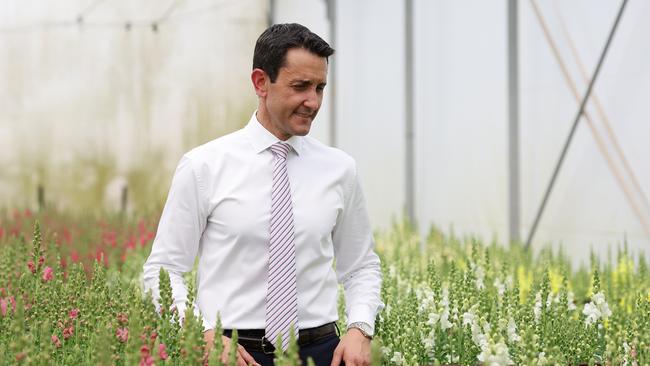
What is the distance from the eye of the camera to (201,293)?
2119 mm

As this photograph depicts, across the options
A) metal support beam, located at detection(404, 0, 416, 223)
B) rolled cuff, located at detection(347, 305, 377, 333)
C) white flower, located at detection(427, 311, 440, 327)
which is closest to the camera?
rolled cuff, located at detection(347, 305, 377, 333)

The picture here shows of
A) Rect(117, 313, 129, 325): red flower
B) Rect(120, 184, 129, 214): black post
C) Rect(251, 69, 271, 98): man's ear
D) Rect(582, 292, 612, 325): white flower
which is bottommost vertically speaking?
Rect(120, 184, 129, 214): black post

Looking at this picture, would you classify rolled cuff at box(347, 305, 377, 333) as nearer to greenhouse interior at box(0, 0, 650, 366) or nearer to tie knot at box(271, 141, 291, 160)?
greenhouse interior at box(0, 0, 650, 366)

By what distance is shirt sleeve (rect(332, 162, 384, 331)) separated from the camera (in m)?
2.27

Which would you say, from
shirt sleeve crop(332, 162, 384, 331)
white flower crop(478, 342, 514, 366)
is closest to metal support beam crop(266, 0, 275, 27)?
shirt sleeve crop(332, 162, 384, 331)

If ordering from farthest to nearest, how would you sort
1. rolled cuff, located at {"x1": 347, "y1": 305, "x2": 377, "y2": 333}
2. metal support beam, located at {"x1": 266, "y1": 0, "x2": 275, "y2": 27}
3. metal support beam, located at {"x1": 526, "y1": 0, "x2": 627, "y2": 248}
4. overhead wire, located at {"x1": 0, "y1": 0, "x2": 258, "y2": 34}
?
1. metal support beam, located at {"x1": 266, "y1": 0, "x2": 275, "y2": 27}
2. overhead wire, located at {"x1": 0, "y1": 0, "x2": 258, "y2": 34}
3. metal support beam, located at {"x1": 526, "y1": 0, "x2": 627, "y2": 248}
4. rolled cuff, located at {"x1": 347, "y1": 305, "x2": 377, "y2": 333}

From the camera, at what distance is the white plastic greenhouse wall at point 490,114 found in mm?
5152

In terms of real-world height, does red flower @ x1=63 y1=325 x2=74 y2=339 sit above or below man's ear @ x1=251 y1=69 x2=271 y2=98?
below

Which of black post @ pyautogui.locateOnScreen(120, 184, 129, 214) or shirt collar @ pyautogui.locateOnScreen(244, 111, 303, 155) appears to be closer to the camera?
shirt collar @ pyautogui.locateOnScreen(244, 111, 303, 155)

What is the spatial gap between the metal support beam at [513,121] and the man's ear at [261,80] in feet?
15.5

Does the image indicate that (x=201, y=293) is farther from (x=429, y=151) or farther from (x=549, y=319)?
(x=429, y=151)

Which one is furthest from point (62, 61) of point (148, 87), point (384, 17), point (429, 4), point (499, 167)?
point (499, 167)

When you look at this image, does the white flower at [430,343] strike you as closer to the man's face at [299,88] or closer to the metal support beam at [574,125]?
the man's face at [299,88]

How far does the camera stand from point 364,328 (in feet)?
6.86
